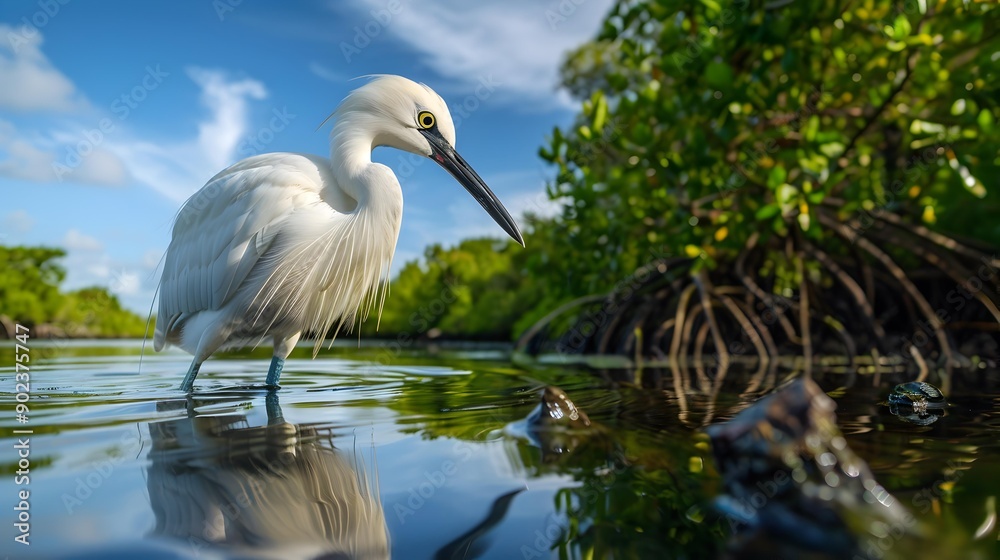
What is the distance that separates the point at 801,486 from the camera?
3.36ft

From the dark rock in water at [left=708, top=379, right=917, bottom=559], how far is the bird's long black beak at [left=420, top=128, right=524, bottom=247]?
11.2 ft

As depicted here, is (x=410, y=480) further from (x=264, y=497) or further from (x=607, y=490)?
(x=607, y=490)

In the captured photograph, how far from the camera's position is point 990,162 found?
16.5 feet

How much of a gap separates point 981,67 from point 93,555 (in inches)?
251

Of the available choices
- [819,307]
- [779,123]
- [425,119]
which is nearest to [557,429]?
[425,119]

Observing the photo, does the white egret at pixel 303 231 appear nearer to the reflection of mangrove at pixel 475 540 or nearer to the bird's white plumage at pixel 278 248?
the bird's white plumage at pixel 278 248

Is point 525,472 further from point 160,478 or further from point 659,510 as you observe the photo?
point 160,478

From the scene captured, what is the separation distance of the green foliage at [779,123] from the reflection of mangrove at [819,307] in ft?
1.56

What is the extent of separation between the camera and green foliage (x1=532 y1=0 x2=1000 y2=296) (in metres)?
4.93

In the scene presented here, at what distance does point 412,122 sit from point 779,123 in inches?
159

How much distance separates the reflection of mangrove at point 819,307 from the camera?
7051 millimetres

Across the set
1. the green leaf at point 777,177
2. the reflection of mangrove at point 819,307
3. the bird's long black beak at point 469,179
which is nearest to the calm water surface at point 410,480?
the bird's long black beak at point 469,179

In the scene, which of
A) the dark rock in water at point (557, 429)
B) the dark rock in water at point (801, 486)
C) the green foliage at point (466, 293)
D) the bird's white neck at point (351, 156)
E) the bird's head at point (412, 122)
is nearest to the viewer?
the dark rock in water at point (801, 486)

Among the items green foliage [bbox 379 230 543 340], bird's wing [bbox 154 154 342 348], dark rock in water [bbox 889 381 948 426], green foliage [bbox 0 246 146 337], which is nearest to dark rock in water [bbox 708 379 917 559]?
dark rock in water [bbox 889 381 948 426]
